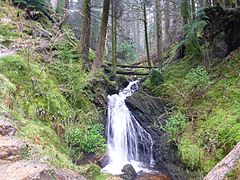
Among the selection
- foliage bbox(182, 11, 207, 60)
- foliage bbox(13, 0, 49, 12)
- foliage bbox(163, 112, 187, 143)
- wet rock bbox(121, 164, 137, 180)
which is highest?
foliage bbox(13, 0, 49, 12)

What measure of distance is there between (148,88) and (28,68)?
6546 mm

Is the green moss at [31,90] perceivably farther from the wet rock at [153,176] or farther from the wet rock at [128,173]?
the wet rock at [153,176]

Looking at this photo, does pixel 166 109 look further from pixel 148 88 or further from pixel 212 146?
pixel 212 146

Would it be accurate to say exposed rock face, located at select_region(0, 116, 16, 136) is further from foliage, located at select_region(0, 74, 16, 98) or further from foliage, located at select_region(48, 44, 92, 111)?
foliage, located at select_region(48, 44, 92, 111)

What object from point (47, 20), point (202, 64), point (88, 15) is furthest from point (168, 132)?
point (47, 20)

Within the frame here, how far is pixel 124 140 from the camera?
10.9 meters

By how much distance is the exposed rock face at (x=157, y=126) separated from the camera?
8.91 m

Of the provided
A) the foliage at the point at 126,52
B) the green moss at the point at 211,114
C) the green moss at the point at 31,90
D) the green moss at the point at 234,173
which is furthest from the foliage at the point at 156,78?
the foliage at the point at 126,52

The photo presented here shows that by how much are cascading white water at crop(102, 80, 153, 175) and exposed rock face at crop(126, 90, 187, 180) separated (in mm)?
211

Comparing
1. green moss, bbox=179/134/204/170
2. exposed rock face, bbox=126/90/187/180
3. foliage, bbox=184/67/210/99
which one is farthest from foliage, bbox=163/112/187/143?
foliage, bbox=184/67/210/99

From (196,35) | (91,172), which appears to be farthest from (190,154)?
(196,35)

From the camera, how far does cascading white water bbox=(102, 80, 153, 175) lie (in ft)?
32.6

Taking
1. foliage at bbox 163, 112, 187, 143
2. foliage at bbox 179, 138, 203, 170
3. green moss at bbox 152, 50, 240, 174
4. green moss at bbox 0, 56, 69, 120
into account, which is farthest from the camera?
foliage at bbox 163, 112, 187, 143

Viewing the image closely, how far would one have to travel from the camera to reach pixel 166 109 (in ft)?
37.5
